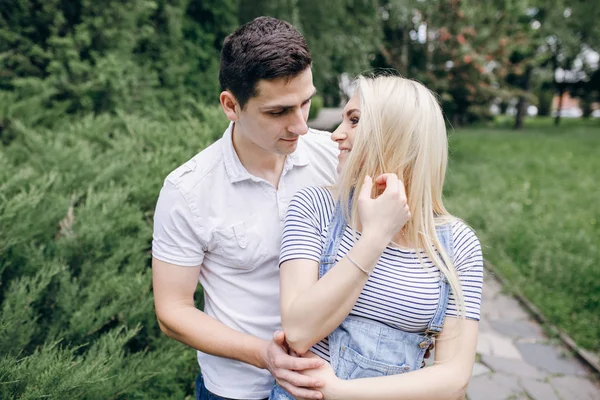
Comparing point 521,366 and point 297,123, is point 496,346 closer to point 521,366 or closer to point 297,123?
point 521,366

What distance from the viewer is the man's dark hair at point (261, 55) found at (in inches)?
73.6

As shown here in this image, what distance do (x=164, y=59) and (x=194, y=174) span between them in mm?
5815

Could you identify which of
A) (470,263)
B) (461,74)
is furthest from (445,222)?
(461,74)

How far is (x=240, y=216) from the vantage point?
1901 millimetres

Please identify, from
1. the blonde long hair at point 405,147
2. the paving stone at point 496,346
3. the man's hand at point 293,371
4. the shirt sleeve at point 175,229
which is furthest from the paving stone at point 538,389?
the shirt sleeve at point 175,229

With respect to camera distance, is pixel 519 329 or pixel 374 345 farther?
pixel 519 329

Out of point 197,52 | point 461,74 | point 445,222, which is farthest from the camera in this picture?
point 461,74

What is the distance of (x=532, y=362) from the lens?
14.3 feet

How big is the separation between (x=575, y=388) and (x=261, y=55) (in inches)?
145

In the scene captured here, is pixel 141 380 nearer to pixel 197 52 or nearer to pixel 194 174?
pixel 194 174

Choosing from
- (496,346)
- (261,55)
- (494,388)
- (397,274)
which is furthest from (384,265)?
(496,346)

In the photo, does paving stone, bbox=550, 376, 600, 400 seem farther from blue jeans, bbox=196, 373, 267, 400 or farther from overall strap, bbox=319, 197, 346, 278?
overall strap, bbox=319, 197, 346, 278

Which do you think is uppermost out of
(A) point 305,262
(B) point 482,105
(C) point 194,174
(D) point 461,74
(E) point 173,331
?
(C) point 194,174

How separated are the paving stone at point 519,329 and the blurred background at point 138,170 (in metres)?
0.22
